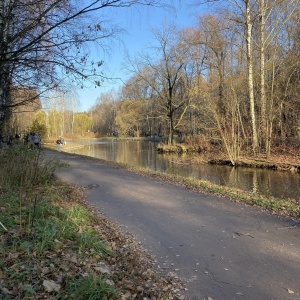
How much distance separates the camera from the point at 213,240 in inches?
199

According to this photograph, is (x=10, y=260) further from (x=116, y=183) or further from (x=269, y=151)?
(x=269, y=151)

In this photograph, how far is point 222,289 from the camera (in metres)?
3.52

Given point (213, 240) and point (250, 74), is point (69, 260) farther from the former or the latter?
point (250, 74)

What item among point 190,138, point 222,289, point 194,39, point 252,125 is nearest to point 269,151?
point 252,125

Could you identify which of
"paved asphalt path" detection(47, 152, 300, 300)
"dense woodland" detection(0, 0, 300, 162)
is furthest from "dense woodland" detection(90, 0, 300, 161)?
"paved asphalt path" detection(47, 152, 300, 300)

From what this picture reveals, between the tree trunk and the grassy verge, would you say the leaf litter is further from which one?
Result: the tree trunk

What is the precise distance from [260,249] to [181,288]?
183 cm

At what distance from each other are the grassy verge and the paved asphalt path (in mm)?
406

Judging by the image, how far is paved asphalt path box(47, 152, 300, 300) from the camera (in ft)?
11.9

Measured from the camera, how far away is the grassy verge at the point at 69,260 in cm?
292

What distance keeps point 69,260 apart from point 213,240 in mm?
2688

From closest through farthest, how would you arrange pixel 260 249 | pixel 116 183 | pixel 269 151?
pixel 260 249 → pixel 116 183 → pixel 269 151

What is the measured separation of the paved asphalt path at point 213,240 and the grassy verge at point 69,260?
41 cm

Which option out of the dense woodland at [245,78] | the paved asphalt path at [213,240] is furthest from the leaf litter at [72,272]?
the dense woodland at [245,78]
